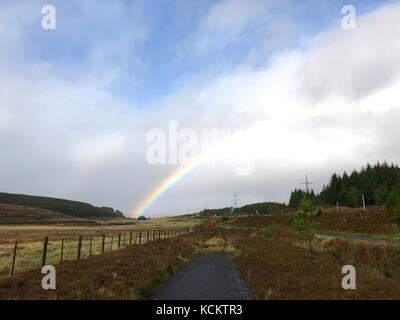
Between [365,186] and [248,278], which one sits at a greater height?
[365,186]

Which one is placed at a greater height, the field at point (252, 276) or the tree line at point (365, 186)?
the tree line at point (365, 186)

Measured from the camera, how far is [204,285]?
17.3 m

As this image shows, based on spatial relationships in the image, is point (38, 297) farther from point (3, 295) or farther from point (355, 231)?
point (355, 231)

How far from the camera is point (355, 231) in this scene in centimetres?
5231

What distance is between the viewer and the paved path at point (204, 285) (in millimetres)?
14536

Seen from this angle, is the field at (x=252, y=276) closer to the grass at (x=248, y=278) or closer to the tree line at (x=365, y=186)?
the grass at (x=248, y=278)

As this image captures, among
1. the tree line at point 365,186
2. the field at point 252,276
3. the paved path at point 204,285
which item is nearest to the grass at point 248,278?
the field at point 252,276

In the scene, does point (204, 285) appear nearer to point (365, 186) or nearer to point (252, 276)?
point (252, 276)

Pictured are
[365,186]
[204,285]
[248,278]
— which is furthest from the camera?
[365,186]

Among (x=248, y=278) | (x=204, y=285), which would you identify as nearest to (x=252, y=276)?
(x=248, y=278)

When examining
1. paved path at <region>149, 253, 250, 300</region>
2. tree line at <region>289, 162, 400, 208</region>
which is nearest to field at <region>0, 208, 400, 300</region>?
paved path at <region>149, 253, 250, 300</region>

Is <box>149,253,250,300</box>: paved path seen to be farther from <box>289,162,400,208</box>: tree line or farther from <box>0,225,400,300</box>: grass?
<box>289,162,400,208</box>: tree line

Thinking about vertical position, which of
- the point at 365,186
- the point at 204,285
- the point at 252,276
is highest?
the point at 365,186
